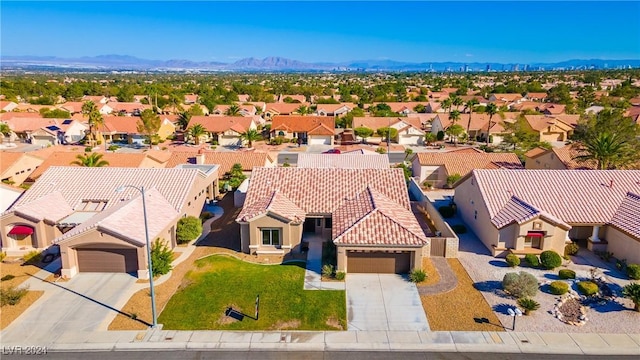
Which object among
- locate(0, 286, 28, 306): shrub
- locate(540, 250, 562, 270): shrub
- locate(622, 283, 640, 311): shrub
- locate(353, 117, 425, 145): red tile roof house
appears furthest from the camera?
locate(353, 117, 425, 145): red tile roof house

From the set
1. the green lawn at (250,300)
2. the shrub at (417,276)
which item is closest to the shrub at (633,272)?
the shrub at (417,276)

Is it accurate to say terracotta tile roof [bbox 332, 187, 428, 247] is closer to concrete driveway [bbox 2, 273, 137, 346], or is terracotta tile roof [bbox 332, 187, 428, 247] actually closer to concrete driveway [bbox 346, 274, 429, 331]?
concrete driveway [bbox 346, 274, 429, 331]

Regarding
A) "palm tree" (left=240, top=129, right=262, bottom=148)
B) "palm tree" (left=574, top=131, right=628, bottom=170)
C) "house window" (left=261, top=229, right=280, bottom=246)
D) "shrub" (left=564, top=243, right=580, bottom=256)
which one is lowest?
"shrub" (left=564, top=243, right=580, bottom=256)

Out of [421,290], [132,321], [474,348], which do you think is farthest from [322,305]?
[132,321]

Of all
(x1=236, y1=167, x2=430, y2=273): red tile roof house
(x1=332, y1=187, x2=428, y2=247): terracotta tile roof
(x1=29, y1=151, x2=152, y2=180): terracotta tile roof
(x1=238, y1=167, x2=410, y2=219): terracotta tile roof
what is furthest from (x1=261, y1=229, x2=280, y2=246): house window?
(x1=29, y1=151, x2=152, y2=180): terracotta tile roof

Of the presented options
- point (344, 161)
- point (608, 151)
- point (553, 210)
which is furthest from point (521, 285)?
point (608, 151)

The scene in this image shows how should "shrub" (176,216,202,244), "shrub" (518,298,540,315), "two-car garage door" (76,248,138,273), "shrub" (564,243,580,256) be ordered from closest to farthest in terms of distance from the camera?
"shrub" (518,298,540,315) → "two-car garage door" (76,248,138,273) → "shrub" (564,243,580,256) → "shrub" (176,216,202,244)

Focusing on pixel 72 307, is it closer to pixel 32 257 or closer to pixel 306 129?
pixel 32 257
